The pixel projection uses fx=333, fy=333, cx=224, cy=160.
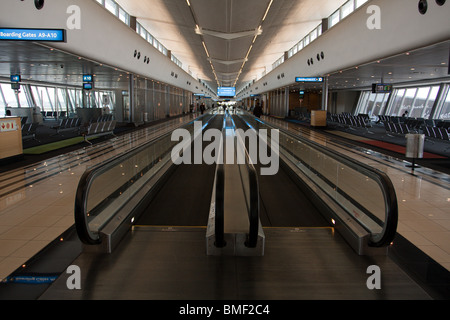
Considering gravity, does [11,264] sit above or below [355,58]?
below

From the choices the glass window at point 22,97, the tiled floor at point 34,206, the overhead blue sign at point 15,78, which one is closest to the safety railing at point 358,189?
the tiled floor at point 34,206

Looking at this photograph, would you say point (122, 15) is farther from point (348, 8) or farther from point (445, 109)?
point (445, 109)

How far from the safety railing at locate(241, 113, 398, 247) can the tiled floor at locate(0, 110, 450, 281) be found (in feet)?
2.80

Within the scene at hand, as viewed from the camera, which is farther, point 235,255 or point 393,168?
point 393,168

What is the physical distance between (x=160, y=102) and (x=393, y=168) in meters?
29.0

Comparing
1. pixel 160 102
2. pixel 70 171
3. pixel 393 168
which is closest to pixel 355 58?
pixel 393 168

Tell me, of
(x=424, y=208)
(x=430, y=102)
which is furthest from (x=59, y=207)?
(x=430, y=102)

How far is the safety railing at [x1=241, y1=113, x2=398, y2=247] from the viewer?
3746 millimetres

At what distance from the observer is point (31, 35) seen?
9.10 metres

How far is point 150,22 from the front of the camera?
78.8 feet

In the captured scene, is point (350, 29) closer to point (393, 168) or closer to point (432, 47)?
point (432, 47)

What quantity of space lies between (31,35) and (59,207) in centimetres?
560

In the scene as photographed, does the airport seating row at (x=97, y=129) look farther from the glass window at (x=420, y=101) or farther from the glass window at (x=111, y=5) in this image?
the glass window at (x=420, y=101)

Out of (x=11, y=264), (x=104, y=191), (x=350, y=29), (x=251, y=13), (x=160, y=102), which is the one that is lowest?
(x=11, y=264)
